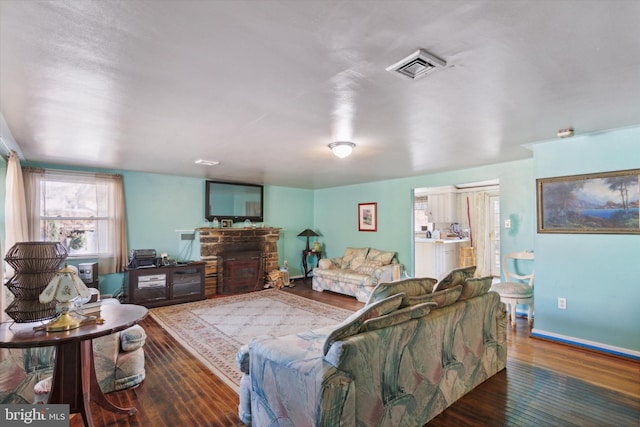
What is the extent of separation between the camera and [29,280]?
1911 mm

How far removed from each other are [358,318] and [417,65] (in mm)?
1458

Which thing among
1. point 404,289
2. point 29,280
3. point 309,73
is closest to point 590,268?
point 404,289

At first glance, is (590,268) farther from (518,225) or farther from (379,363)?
(379,363)

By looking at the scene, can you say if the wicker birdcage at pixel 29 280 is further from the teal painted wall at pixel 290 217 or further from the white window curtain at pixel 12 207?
the teal painted wall at pixel 290 217

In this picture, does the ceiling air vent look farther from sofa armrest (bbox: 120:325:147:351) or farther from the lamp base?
sofa armrest (bbox: 120:325:147:351)

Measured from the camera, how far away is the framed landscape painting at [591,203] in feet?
10.1

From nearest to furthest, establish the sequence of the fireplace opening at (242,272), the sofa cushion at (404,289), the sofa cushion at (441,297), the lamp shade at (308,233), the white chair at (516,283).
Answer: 1. the sofa cushion at (404,289)
2. the sofa cushion at (441,297)
3. the white chair at (516,283)
4. the fireplace opening at (242,272)
5. the lamp shade at (308,233)

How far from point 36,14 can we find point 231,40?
0.79 m

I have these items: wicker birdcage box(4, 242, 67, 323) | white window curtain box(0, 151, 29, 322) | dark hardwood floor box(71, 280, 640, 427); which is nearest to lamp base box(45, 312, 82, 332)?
wicker birdcage box(4, 242, 67, 323)

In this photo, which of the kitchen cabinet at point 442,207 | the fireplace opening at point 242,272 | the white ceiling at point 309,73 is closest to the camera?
the white ceiling at point 309,73

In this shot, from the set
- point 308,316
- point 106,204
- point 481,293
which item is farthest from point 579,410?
point 106,204

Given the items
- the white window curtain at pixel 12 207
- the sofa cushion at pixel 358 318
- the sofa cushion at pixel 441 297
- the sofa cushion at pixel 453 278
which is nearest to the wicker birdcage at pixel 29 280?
the sofa cushion at pixel 358 318

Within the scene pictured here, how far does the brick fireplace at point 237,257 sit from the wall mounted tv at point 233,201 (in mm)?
358

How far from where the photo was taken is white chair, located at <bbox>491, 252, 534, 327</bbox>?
405 cm
